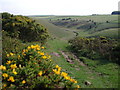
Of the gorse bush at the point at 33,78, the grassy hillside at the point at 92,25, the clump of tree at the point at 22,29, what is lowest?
the gorse bush at the point at 33,78

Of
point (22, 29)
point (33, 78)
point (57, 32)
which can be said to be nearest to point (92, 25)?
point (57, 32)

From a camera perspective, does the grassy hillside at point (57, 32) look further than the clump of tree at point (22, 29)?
Yes

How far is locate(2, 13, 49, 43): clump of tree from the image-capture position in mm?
16719

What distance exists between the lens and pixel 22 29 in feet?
59.6

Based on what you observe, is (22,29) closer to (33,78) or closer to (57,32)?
(33,78)

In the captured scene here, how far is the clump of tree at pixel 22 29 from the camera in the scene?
16.7m

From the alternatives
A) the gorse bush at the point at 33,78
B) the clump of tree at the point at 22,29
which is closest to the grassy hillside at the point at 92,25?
the clump of tree at the point at 22,29

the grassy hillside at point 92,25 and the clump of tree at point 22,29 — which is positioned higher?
the grassy hillside at point 92,25

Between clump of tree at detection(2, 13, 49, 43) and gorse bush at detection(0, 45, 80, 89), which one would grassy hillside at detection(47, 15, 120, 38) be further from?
gorse bush at detection(0, 45, 80, 89)

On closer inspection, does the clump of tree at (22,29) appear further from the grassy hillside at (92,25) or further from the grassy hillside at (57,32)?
the grassy hillside at (92,25)

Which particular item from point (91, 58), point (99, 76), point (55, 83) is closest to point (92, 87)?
point (99, 76)

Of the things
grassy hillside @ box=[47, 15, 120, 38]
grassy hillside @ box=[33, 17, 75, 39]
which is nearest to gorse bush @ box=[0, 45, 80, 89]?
grassy hillside @ box=[33, 17, 75, 39]

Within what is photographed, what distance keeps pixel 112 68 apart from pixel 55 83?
10453mm

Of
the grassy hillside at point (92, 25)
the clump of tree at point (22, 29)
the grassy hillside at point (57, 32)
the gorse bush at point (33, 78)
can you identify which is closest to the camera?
the gorse bush at point (33, 78)
